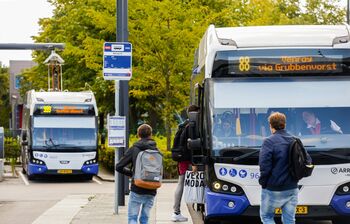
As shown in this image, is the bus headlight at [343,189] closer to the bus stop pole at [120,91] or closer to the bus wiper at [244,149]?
the bus wiper at [244,149]

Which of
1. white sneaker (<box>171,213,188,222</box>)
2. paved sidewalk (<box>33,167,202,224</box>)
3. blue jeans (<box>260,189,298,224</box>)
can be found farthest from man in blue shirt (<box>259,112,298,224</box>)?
paved sidewalk (<box>33,167,202,224</box>)

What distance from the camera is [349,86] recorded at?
35.8 feet

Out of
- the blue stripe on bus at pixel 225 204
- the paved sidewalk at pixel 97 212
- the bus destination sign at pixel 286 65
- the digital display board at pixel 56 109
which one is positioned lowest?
the paved sidewalk at pixel 97 212

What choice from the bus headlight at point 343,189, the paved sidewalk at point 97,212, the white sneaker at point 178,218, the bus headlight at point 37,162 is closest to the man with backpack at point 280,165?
the bus headlight at point 343,189

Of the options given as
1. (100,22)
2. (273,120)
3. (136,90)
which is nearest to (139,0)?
(100,22)

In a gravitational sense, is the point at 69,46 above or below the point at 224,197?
above

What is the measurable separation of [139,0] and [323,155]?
18118 millimetres

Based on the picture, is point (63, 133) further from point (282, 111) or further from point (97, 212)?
point (282, 111)

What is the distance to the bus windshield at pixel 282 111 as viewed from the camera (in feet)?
35.1

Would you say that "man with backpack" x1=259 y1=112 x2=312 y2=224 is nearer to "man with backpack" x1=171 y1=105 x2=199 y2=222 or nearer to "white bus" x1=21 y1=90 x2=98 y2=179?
"man with backpack" x1=171 y1=105 x2=199 y2=222

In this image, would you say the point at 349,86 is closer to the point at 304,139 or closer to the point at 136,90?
the point at 304,139

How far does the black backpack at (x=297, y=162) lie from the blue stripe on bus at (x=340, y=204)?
1921mm

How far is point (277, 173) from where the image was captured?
28.7ft

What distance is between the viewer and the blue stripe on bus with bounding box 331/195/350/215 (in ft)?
34.6
